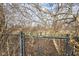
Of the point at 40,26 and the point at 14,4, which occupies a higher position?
the point at 14,4

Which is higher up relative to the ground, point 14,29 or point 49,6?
point 49,6

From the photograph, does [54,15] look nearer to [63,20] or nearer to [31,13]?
[63,20]

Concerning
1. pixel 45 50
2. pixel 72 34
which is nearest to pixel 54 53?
pixel 45 50

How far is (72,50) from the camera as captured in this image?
121cm

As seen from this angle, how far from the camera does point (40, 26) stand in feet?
3.95


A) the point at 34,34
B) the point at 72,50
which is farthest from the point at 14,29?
the point at 72,50

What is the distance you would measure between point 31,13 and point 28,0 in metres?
0.11

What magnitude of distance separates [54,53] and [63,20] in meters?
0.29

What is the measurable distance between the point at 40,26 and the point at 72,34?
10.9 inches

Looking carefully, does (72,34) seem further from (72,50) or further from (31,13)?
(31,13)

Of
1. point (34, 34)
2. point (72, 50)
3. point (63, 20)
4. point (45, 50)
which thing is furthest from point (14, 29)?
point (72, 50)

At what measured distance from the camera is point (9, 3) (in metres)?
1.21

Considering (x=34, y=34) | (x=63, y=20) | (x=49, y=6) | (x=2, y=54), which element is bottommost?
(x=2, y=54)

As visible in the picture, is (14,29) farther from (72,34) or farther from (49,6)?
(72,34)
